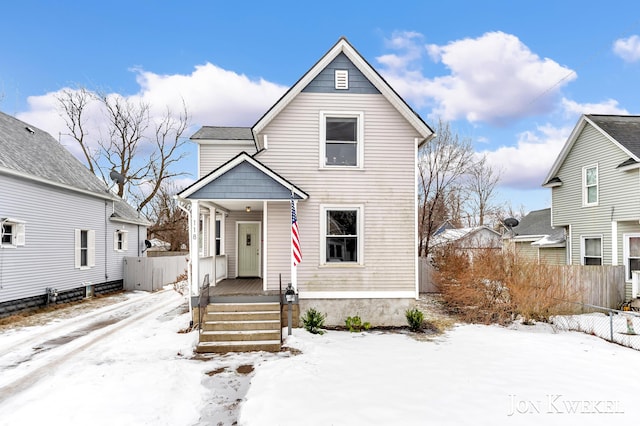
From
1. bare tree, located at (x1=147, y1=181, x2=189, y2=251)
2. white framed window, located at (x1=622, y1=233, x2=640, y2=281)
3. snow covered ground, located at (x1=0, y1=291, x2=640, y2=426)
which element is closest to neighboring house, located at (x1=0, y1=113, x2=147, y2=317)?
snow covered ground, located at (x1=0, y1=291, x2=640, y2=426)

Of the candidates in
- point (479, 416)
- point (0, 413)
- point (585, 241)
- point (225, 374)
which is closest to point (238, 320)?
point (225, 374)

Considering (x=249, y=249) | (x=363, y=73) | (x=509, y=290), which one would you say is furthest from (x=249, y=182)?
(x=509, y=290)

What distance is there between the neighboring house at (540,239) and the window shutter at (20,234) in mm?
18283

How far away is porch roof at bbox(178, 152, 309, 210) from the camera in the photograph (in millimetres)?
9180

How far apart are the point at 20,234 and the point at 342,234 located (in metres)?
10.9

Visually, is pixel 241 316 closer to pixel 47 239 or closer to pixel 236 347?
pixel 236 347

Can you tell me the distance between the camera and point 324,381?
19.9 ft

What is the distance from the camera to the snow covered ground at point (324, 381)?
491 centimetres

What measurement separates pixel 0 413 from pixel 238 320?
4.53m

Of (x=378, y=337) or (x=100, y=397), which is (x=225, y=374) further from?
(x=378, y=337)

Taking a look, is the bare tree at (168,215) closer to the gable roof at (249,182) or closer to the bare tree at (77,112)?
the bare tree at (77,112)

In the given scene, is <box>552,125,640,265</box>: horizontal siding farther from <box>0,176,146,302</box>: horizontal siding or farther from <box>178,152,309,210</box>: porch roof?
<box>0,176,146,302</box>: horizontal siding

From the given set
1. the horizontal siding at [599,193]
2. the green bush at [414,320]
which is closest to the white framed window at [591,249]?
Result: the horizontal siding at [599,193]

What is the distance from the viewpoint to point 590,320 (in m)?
11.4
